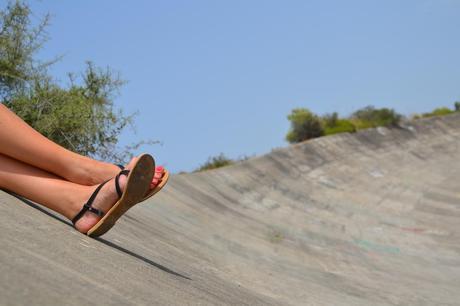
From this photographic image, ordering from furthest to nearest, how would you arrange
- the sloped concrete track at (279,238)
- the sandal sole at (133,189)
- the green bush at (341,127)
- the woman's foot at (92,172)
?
the green bush at (341,127) < the woman's foot at (92,172) < the sandal sole at (133,189) < the sloped concrete track at (279,238)

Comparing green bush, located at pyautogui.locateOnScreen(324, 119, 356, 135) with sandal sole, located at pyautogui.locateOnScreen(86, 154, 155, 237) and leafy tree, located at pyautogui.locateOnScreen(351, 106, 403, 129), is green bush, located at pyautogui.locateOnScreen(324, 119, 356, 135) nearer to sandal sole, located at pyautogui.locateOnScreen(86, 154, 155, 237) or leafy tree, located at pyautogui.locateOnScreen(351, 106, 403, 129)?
leafy tree, located at pyautogui.locateOnScreen(351, 106, 403, 129)

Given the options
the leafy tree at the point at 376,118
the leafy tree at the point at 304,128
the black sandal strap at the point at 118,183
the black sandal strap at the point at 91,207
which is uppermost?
the leafy tree at the point at 376,118

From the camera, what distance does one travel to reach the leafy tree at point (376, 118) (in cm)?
2525

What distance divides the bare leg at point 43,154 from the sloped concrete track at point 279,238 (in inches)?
8.5

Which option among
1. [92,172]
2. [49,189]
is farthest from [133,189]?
[49,189]

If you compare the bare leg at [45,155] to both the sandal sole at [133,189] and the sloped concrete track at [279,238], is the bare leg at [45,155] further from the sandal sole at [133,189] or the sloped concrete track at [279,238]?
the sloped concrete track at [279,238]

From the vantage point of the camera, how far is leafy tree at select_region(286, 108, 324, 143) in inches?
981

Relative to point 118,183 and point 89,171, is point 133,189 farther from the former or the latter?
point 89,171

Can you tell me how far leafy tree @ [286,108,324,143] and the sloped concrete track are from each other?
213cm

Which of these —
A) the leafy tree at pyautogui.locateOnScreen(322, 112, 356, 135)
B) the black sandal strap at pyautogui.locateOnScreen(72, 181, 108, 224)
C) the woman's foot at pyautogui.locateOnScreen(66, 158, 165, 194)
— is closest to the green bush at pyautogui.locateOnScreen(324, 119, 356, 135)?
the leafy tree at pyautogui.locateOnScreen(322, 112, 356, 135)

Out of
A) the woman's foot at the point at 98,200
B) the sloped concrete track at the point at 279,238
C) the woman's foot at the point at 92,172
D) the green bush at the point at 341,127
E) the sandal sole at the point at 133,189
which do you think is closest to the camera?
the sloped concrete track at the point at 279,238

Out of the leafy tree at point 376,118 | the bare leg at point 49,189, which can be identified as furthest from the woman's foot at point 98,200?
the leafy tree at point 376,118

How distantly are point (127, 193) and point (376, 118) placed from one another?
23359mm

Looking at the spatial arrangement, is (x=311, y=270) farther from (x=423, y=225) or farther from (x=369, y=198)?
(x=369, y=198)
